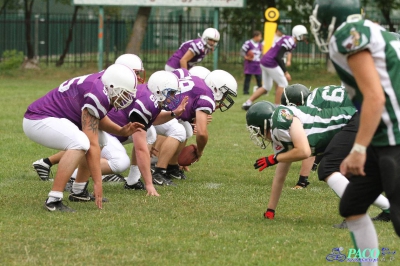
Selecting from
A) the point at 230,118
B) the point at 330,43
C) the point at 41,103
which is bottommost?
the point at 230,118

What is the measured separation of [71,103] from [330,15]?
2.76 metres

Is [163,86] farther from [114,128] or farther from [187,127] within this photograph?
[187,127]

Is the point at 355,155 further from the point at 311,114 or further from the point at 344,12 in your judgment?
the point at 311,114

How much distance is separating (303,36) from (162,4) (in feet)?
26.3

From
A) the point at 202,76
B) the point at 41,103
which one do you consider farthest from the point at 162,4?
the point at 41,103

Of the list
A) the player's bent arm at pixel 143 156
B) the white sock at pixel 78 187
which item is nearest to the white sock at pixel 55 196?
the white sock at pixel 78 187

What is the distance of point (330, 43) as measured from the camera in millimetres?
3719

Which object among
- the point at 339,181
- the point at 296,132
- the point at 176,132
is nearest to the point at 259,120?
the point at 296,132

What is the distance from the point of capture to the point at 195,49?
39.8 ft

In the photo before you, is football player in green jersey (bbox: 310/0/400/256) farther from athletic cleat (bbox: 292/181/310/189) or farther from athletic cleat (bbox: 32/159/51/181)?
athletic cleat (bbox: 32/159/51/181)

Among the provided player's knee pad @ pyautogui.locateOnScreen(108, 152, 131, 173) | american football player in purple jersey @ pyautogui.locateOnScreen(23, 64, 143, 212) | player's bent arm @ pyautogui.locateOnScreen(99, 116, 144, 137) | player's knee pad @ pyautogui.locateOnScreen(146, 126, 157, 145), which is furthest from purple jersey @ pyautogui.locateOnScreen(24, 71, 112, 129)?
player's knee pad @ pyautogui.locateOnScreen(146, 126, 157, 145)

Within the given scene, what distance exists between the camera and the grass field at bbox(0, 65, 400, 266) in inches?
185

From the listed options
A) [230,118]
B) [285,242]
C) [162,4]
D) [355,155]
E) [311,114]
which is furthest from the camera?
[162,4]

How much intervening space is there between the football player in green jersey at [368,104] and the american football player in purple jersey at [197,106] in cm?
309
